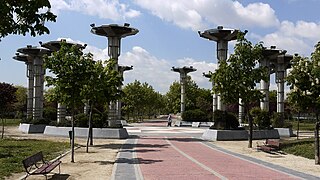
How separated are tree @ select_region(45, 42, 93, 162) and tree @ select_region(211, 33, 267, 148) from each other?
32.8ft

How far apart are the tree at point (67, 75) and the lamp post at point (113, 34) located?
16.4m

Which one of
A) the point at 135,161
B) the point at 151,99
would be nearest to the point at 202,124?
the point at 151,99

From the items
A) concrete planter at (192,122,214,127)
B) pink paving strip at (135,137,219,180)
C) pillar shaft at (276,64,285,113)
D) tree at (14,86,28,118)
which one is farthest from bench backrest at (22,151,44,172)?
tree at (14,86,28,118)

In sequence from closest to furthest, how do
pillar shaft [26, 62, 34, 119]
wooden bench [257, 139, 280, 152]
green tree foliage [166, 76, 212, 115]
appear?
1. wooden bench [257, 139, 280, 152]
2. pillar shaft [26, 62, 34, 119]
3. green tree foliage [166, 76, 212, 115]

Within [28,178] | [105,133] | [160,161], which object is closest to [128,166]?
[160,161]

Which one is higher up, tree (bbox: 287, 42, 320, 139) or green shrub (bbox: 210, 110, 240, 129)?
tree (bbox: 287, 42, 320, 139)

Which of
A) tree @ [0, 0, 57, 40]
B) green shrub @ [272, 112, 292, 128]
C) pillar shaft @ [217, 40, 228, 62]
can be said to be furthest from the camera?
green shrub @ [272, 112, 292, 128]

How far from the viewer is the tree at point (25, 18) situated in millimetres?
7508

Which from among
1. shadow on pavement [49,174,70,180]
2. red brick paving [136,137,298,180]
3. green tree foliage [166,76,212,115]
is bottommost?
shadow on pavement [49,174,70,180]

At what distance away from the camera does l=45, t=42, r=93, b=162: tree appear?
53.9ft

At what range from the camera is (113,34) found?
34000 mm

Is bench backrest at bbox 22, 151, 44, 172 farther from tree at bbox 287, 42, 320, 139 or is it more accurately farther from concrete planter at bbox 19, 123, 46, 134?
concrete planter at bbox 19, 123, 46, 134

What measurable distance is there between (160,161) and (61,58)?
5.91 meters

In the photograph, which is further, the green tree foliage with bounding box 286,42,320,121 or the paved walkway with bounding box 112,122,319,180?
the green tree foliage with bounding box 286,42,320,121
